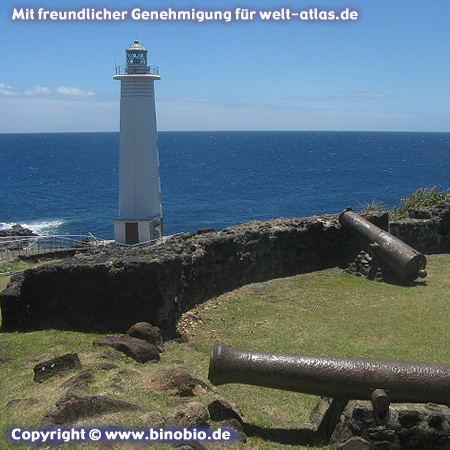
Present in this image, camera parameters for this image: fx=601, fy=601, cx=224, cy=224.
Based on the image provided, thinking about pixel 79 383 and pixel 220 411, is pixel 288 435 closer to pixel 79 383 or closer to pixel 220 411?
pixel 220 411

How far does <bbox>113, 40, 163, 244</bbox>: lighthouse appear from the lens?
2514 centimetres

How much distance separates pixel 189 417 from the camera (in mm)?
6895

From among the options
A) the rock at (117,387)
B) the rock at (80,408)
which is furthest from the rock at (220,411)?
the rock at (117,387)

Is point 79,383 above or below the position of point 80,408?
below

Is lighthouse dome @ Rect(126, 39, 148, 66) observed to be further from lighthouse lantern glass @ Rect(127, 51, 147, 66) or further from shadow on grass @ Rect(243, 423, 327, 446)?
shadow on grass @ Rect(243, 423, 327, 446)

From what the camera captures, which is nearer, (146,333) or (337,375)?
(337,375)

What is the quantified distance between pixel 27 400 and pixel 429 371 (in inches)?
195

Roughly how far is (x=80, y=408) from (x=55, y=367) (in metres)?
1.85

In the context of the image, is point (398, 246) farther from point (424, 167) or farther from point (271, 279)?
point (424, 167)

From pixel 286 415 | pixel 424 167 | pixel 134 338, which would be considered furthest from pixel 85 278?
pixel 424 167

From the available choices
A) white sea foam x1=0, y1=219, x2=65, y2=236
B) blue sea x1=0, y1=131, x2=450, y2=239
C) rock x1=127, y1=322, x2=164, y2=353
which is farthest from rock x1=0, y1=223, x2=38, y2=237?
rock x1=127, y1=322, x2=164, y2=353

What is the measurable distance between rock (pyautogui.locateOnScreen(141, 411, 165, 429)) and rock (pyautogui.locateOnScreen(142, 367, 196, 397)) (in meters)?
0.82

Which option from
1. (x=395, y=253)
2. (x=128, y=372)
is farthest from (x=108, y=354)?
(x=395, y=253)

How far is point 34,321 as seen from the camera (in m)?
11.4
